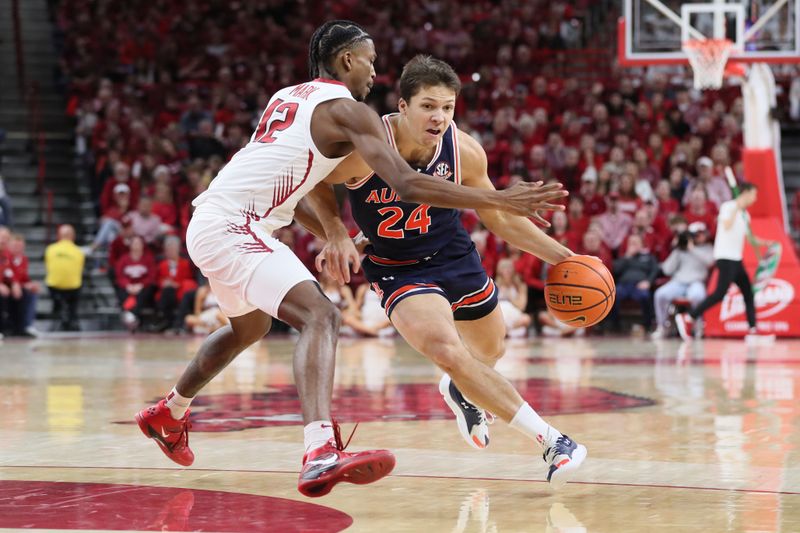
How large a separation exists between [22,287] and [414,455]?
1140 centimetres

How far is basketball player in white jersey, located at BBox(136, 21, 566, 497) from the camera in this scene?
4.48m

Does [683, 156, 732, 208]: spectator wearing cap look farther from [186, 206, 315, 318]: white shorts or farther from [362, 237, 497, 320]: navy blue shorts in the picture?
[186, 206, 315, 318]: white shorts

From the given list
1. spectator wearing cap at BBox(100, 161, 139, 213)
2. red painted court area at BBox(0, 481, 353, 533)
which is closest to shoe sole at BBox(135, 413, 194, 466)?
red painted court area at BBox(0, 481, 353, 533)

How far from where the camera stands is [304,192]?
4.91m

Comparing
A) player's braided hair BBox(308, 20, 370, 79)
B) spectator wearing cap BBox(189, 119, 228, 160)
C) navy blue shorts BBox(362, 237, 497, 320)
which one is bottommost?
navy blue shorts BBox(362, 237, 497, 320)

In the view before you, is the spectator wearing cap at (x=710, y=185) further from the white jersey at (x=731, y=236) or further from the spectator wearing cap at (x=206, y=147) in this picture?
the spectator wearing cap at (x=206, y=147)

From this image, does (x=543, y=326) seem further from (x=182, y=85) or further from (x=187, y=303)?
(x=182, y=85)

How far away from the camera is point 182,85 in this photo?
21281mm

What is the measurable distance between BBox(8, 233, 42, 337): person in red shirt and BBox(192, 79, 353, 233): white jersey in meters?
11.6

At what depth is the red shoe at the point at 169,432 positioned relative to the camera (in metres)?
5.25

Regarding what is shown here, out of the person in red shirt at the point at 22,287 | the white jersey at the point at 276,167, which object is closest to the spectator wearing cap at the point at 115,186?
the person in red shirt at the point at 22,287

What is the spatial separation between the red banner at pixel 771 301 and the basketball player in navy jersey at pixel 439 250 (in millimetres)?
9520

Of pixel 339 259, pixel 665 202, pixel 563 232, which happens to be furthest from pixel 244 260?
pixel 665 202

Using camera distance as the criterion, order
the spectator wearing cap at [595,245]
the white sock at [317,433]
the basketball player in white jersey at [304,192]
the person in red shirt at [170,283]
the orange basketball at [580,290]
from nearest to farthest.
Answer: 1. the white sock at [317,433]
2. the basketball player in white jersey at [304,192]
3. the orange basketball at [580,290]
4. the spectator wearing cap at [595,245]
5. the person in red shirt at [170,283]
